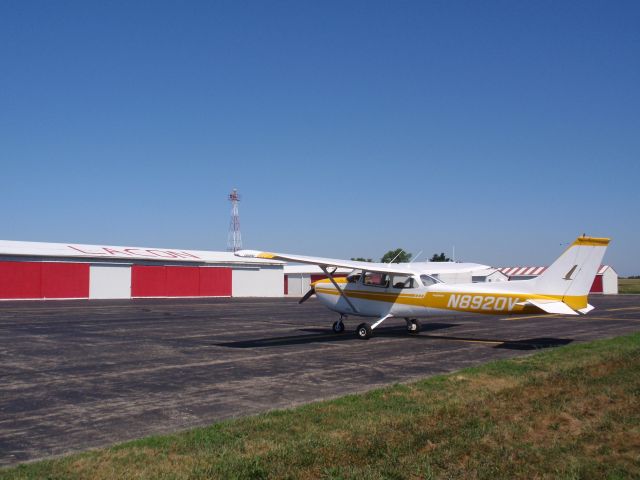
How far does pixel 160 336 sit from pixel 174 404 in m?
10.7

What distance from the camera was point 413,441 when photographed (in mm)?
6840

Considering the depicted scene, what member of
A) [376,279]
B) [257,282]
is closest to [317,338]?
[376,279]

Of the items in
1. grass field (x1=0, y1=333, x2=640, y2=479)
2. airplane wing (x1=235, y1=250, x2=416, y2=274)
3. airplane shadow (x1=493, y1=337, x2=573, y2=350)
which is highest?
airplane wing (x1=235, y1=250, x2=416, y2=274)

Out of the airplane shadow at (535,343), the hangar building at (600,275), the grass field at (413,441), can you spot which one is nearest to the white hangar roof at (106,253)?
the hangar building at (600,275)

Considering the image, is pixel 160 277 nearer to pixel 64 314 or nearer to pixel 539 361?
pixel 64 314

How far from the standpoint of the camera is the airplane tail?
1619 cm

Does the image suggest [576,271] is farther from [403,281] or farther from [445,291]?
[403,281]

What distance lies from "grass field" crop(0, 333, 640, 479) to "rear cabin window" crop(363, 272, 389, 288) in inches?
367

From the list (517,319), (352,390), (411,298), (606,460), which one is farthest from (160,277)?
(606,460)

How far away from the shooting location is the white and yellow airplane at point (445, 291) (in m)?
16.4

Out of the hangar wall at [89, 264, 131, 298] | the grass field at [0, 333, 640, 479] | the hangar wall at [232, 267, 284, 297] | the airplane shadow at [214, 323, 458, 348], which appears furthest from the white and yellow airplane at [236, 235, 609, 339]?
the hangar wall at [232, 267, 284, 297]

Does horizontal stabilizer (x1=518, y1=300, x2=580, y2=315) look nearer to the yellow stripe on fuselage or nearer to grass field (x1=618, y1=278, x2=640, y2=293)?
the yellow stripe on fuselage

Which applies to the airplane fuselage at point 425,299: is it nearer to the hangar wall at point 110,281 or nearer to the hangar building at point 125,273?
the hangar building at point 125,273

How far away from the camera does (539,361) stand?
13.4 meters
